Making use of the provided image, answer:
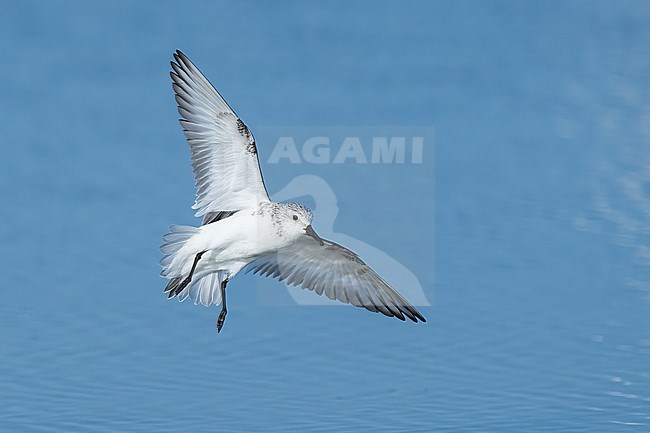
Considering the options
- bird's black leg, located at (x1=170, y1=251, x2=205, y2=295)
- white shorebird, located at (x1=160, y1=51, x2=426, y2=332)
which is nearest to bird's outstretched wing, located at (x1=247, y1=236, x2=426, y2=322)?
white shorebird, located at (x1=160, y1=51, x2=426, y2=332)

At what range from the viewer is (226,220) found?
581 cm

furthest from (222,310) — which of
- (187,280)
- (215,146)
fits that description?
(215,146)

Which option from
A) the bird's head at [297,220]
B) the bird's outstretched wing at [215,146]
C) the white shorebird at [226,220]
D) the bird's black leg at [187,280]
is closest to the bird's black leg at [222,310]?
the white shorebird at [226,220]

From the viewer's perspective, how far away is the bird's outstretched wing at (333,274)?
6137 millimetres

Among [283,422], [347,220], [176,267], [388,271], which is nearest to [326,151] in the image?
[347,220]

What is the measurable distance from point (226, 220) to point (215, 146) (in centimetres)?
36

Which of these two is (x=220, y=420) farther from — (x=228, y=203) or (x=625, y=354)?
(x=625, y=354)

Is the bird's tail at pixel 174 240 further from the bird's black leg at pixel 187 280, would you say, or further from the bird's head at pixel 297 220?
the bird's head at pixel 297 220

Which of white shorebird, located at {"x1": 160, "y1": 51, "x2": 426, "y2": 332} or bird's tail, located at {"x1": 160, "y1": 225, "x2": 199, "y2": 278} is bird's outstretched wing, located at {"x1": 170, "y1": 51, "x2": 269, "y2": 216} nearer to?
white shorebird, located at {"x1": 160, "y1": 51, "x2": 426, "y2": 332}

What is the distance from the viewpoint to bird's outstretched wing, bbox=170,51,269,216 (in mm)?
5656

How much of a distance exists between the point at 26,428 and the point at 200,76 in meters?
1.78

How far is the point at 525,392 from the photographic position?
19.3 feet

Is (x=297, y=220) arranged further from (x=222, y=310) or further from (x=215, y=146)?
(x=222, y=310)

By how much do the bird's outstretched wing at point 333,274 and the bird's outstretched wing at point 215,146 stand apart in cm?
50
